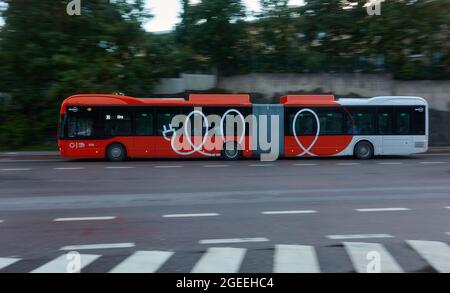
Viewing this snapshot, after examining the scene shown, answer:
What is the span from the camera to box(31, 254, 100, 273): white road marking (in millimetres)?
6312

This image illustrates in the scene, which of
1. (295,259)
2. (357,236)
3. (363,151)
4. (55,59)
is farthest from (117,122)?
(295,259)

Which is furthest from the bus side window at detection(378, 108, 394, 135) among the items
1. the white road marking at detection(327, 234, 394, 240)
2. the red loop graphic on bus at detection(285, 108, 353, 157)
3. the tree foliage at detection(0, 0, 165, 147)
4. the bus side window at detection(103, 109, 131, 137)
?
the white road marking at detection(327, 234, 394, 240)

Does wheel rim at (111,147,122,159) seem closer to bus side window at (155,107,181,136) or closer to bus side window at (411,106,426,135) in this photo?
bus side window at (155,107,181,136)

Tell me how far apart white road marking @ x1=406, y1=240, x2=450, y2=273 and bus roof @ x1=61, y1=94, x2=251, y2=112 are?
15.8m

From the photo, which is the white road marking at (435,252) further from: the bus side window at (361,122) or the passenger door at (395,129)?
the passenger door at (395,129)

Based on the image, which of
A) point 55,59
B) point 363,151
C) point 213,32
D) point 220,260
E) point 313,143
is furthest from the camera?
point 213,32

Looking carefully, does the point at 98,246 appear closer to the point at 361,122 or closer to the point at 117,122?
the point at 117,122

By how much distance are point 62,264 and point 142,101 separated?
1654 cm

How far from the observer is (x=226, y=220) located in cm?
970

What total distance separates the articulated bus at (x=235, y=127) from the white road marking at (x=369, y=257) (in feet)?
50.3

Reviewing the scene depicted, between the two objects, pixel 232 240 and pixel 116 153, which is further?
pixel 116 153

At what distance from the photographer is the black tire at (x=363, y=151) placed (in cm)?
2339
